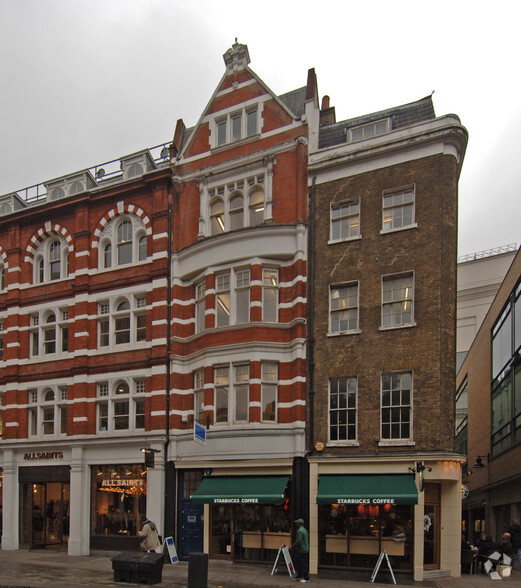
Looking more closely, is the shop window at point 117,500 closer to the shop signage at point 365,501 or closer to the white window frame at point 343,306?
the shop signage at point 365,501

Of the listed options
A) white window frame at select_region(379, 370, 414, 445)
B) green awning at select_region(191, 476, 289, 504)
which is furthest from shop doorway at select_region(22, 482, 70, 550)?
white window frame at select_region(379, 370, 414, 445)

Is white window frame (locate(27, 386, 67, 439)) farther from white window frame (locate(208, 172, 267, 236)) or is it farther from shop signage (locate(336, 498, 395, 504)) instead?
shop signage (locate(336, 498, 395, 504))

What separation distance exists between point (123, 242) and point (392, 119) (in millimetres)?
12443

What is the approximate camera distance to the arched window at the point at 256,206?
22828mm

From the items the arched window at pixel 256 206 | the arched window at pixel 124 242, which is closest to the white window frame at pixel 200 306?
the arched window at pixel 256 206

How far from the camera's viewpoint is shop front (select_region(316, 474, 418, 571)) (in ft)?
59.8

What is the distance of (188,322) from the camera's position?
79.0 ft

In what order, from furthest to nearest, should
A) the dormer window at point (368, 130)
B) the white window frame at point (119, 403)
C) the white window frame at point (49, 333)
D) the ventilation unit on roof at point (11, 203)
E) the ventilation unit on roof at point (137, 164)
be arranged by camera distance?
the ventilation unit on roof at point (11, 203), the white window frame at point (49, 333), the ventilation unit on roof at point (137, 164), the white window frame at point (119, 403), the dormer window at point (368, 130)

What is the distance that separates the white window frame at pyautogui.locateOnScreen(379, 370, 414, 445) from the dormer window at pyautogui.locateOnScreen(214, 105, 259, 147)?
1082cm

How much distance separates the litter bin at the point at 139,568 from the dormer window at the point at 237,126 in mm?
15366

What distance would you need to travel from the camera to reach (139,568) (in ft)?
55.6

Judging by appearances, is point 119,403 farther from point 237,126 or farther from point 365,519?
point 237,126

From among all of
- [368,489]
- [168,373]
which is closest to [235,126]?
[168,373]

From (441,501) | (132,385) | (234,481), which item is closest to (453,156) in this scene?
(441,501)
